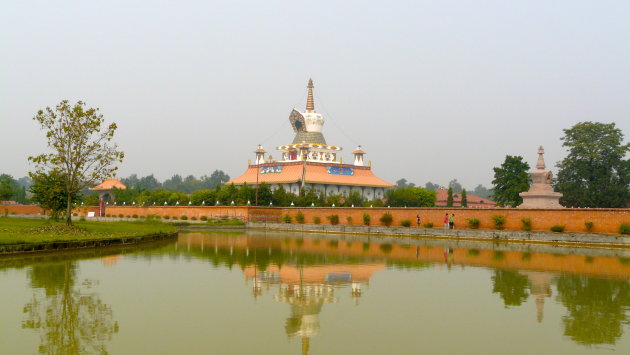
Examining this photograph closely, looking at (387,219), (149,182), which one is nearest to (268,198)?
(387,219)

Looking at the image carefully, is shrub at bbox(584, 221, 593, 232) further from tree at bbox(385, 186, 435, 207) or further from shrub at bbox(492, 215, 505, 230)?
tree at bbox(385, 186, 435, 207)

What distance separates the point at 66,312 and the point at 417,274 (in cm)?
866

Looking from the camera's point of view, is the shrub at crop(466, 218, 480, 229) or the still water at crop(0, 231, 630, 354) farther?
the shrub at crop(466, 218, 480, 229)

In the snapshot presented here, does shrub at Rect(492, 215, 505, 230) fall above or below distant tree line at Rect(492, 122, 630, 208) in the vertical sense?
below

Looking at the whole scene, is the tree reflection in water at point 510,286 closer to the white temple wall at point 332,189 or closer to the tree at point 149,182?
the white temple wall at point 332,189

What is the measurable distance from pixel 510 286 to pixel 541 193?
20976 mm

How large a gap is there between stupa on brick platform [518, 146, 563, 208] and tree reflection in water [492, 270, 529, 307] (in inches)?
701

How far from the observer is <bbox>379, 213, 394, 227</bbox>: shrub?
37972 millimetres

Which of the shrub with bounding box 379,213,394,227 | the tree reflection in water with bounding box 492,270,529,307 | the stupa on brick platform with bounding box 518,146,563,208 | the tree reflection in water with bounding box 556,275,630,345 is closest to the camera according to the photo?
the tree reflection in water with bounding box 556,275,630,345

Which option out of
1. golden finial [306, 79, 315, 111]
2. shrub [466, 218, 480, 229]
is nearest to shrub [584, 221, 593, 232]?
shrub [466, 218, 480, 229]

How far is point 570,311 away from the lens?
9859 millimetres

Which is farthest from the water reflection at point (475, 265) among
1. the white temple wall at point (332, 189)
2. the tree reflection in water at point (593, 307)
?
the white temple wall at point (332, 189)

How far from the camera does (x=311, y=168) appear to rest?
7162cm

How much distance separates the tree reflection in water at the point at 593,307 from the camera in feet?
26.9
